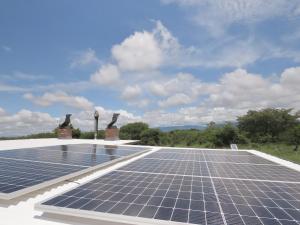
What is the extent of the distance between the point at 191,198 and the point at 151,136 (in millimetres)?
38871

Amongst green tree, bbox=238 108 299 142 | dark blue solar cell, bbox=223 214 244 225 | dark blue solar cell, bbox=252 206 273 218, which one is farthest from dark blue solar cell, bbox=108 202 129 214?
green tree, bbox=238 108 299 142

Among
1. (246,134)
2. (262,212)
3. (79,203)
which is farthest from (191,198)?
(246,134)

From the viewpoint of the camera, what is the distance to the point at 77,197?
17.6 feet

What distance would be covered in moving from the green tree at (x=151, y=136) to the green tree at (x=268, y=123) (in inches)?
686

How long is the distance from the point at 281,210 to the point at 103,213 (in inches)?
135

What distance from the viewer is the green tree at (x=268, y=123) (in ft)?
159

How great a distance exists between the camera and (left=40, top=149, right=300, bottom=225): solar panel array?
4.50 metres

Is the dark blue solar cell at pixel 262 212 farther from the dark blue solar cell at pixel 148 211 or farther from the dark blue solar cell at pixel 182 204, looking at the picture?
the dark blue solar cell at pixel 148 211

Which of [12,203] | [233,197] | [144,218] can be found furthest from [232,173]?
[12,203]

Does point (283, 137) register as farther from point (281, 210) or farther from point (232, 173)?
point (281, 210)

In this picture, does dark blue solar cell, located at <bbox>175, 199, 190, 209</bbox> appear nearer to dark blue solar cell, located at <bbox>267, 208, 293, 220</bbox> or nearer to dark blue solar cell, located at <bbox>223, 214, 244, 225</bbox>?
dark blue solar cell, located at <bbox>223, 214, 244, 225</bbox>

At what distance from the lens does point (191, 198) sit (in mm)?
5457

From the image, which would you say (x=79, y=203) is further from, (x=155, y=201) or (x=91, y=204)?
(x=155, y=201)

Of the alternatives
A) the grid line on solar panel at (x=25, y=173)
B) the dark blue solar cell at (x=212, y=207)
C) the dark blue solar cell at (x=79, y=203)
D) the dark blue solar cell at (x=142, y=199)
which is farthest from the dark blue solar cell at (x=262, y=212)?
the grid line on solar panel at (x=25, y=173)
